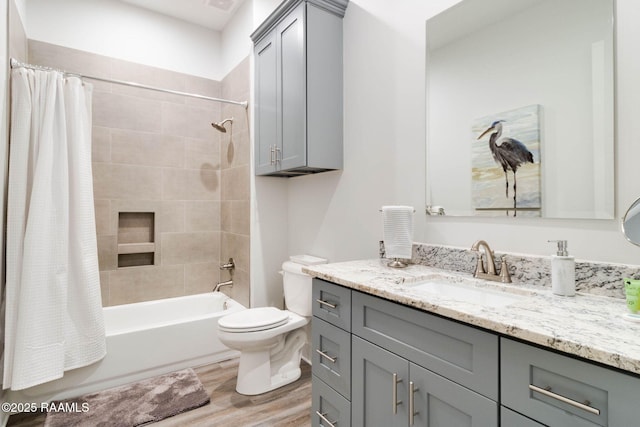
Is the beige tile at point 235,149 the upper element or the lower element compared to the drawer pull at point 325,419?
upper

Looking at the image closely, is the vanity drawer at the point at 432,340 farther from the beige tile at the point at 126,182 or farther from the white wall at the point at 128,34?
the white wall at the point at 128,34

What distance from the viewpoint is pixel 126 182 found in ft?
9.42

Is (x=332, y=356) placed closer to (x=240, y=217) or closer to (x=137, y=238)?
(x=240, y=217)

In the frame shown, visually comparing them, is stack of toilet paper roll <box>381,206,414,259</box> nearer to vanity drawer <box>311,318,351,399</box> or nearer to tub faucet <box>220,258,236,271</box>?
vanity drawer <box>311,318,351,399</box>

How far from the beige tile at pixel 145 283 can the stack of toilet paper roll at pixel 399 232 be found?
89.2 inches

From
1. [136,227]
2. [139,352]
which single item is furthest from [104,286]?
[139,352]

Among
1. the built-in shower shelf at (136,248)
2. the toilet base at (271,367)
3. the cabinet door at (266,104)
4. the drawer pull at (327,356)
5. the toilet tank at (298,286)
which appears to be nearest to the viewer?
the drawer pull at (327,356)

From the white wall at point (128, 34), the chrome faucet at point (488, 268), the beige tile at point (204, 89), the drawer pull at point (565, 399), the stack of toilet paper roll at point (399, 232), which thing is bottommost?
the drawer pull at point (565, 399)

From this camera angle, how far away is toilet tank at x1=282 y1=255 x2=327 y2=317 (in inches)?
88.9

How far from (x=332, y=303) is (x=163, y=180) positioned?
2.30 m

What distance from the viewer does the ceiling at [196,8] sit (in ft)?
9.39

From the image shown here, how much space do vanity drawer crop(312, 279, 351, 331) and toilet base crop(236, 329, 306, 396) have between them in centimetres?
88

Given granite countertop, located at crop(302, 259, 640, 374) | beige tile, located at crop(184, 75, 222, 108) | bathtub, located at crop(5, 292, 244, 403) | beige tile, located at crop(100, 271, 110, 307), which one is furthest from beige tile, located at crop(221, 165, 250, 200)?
granite countertop, located at crop(302, 259, 640, 374)

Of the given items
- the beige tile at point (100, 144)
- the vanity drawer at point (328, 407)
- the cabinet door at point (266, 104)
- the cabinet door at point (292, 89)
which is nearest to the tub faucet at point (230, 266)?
the cabinet door at point (266, 104)
